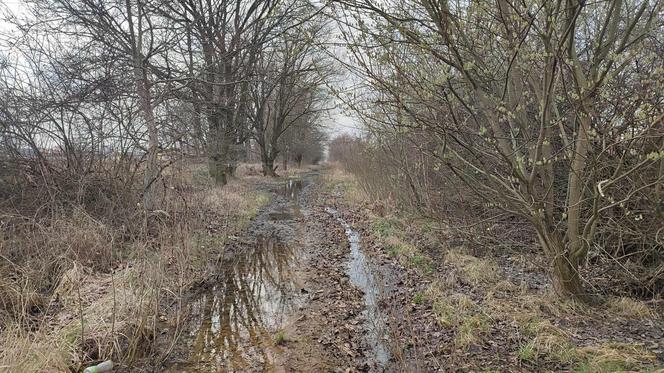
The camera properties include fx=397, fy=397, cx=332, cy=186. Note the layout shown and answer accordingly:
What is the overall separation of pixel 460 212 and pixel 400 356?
5322 mm

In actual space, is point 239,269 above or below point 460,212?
below

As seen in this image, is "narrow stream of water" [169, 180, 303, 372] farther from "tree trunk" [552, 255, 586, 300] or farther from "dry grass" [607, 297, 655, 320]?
"dry grass" [607, 297, 655, 320]

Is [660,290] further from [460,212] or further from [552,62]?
[460,212]

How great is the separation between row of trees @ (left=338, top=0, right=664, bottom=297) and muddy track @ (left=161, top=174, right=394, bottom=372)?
2530mm

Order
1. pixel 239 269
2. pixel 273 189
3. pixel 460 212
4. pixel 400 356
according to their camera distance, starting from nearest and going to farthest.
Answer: pixel 400 356 < pixel 239 269 < pixel 460 212 < pixel 273 189

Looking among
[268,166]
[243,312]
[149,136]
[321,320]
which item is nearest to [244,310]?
[243,312]

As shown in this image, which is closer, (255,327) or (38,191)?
(255,327)

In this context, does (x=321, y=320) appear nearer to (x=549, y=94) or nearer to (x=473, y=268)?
(x=473, y=268)

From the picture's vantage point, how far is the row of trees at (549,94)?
409 cm

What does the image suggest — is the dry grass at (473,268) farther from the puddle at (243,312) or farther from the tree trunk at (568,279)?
the puddle at (243,312)

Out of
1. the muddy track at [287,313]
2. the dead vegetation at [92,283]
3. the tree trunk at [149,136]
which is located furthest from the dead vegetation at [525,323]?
the tree trunk at [149,136]

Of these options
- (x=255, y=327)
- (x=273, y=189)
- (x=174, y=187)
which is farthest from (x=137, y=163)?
(x=273, y=189)

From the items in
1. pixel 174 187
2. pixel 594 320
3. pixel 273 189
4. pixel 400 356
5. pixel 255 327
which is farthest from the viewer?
pixel 273 189

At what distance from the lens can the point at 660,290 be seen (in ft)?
16.8
